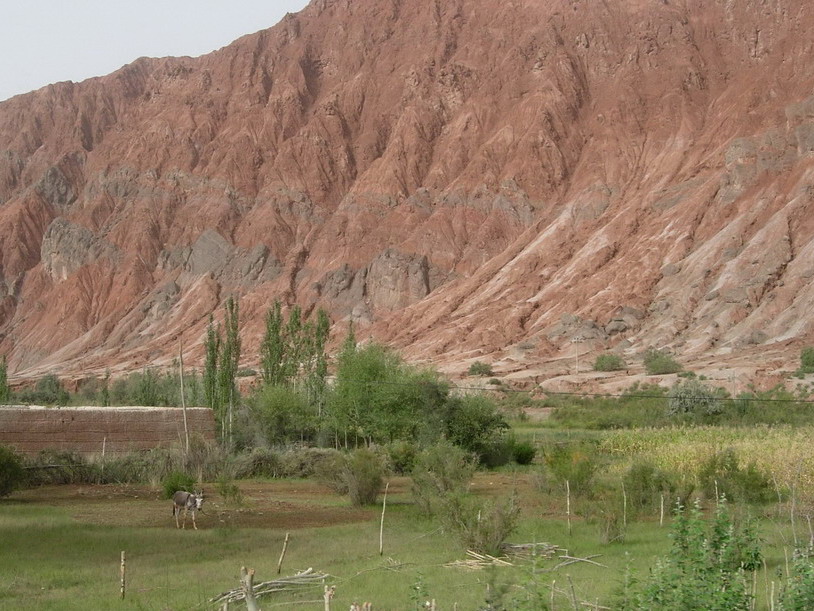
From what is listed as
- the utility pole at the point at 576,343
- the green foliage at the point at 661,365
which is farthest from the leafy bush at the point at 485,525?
the utility pole at the point at 576,343

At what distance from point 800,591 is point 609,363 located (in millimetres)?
48957

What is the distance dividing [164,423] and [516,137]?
2666 inches

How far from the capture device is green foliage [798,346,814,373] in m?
44.9

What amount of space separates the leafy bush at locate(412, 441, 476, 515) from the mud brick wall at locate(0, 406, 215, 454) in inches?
430

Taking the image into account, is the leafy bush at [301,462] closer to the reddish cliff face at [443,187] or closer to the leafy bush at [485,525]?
the leafy bush at [485,525]

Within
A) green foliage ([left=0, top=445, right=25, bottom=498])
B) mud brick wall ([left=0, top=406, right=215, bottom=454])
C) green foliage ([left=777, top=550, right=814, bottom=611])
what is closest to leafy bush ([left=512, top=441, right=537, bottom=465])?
mud brick wall ([left=0, top=406, right=215, bottom=454])

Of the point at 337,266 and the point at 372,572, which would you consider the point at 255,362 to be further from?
the point at 372,572

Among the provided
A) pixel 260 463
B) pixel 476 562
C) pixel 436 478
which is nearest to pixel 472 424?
pixel 260 463

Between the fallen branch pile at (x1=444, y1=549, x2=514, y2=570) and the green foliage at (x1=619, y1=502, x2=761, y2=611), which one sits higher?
the green foliage at (x1=619, y1=502, x2=761, y2=611)

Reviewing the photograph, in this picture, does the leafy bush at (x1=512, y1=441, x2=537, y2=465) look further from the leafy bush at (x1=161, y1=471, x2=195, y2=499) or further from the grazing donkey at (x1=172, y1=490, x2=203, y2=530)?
the grazing donkey at (x1=172, y1=490, x2=203, y2=530)

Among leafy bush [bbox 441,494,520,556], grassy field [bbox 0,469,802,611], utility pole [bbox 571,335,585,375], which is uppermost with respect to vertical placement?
utility pole [bbox 571,335,585,375]

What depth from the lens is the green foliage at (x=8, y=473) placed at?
22956mm

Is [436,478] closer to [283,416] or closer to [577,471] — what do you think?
[577,471]

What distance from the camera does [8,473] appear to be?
23.1 metres
